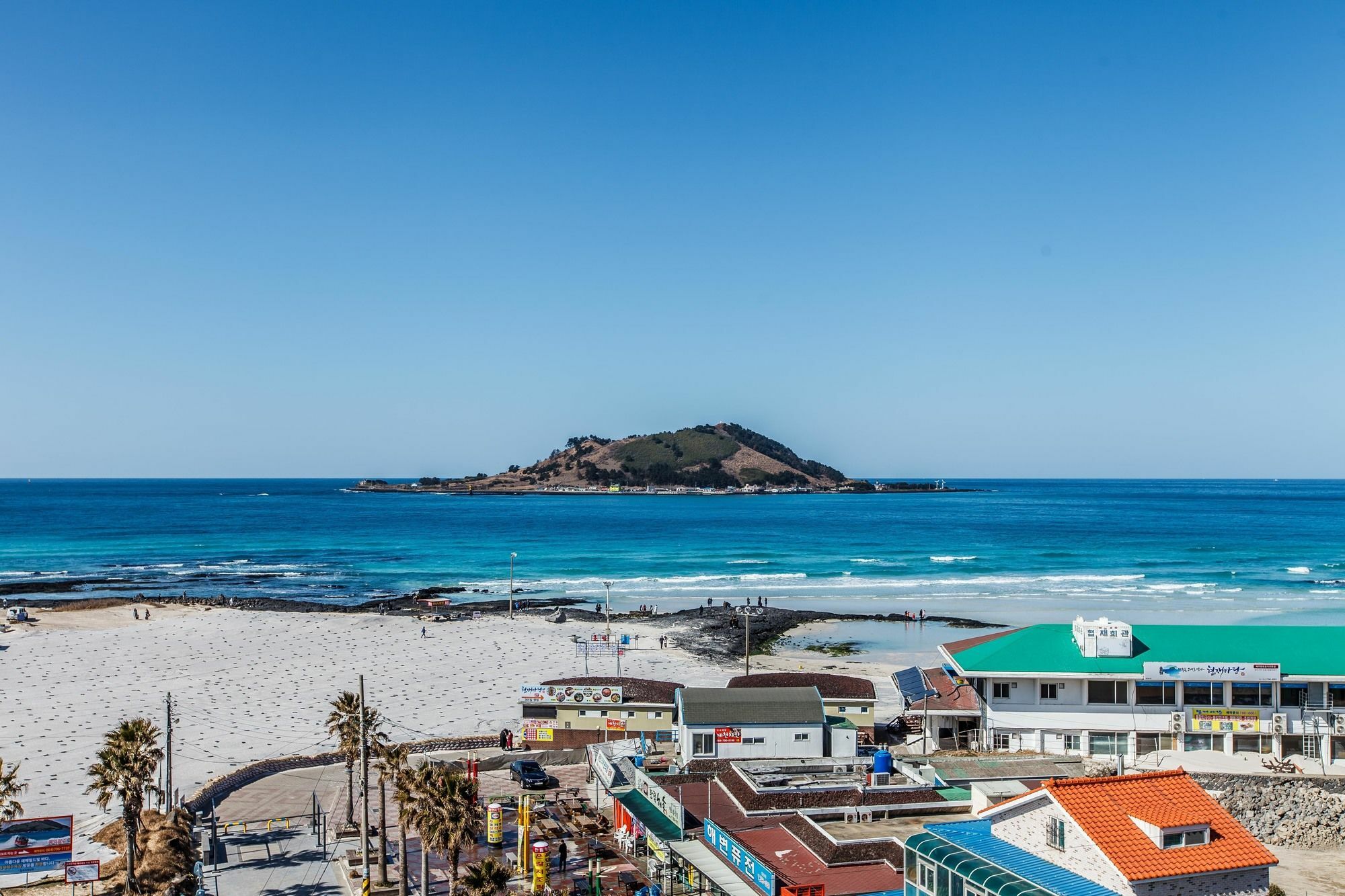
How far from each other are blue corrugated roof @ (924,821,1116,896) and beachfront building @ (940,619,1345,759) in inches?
711

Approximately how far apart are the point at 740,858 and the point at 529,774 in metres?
14.8

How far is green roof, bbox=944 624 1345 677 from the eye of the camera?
1490 inches

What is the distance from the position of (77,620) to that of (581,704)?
51.6 metres

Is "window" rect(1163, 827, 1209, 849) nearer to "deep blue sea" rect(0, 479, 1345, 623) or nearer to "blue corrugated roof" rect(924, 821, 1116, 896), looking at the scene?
"blue corrugated roof" rect(924, 821, 1116, 896)

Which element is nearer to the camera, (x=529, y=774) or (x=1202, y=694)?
(x=529, y=774)

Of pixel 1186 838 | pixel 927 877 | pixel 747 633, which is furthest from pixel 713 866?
pixel 747 633

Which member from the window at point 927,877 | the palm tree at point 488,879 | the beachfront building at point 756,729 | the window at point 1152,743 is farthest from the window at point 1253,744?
the palm tree at point 488,879

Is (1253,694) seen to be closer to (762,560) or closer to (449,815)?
(449,815)

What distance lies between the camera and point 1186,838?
1855 centimetres

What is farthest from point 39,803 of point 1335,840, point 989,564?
point 989,564

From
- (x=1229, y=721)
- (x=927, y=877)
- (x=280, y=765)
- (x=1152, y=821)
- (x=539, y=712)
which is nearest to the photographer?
(x=1152, y=821)

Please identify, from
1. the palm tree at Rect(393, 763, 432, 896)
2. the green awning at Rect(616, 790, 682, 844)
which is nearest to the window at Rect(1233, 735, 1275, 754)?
the green awning at Rect(616, 790, 682, 844)

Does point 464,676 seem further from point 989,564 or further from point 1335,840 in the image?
point 989,564

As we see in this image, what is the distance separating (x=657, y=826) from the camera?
89.5ft
